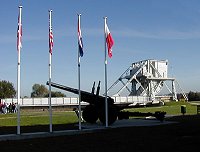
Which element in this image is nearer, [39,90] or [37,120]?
[37,120]

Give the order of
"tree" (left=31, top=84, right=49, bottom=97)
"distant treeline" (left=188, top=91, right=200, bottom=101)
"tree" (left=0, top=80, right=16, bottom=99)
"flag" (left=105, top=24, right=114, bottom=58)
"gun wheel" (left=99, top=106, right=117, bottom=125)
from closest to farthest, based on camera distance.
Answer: "flag" (left=105, top=24, right=114, bottom=58) → "gun wheel" (left=99, top=106, right=117, bottom=125) → "tree" (left=0, top=80, right=16, bottom=99) → "distant treeline" (left=188, top=91, right=200, bottom=101) → "tree" (left=31, top=84, right=49, bottom=97)

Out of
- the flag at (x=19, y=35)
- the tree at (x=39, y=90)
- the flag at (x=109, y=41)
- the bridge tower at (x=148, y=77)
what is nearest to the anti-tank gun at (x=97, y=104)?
the flag at (x=109, y=41)

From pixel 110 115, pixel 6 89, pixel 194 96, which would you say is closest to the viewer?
pixel 110 115

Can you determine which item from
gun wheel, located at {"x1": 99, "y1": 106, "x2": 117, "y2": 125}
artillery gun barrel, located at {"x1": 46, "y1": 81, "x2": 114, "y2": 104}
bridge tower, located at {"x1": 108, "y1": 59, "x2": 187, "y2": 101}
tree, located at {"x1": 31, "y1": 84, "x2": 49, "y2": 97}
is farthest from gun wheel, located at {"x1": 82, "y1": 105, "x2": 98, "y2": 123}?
tree, located at {"x1": 31, "y1": 84, "x2": 49, "y2": 97}

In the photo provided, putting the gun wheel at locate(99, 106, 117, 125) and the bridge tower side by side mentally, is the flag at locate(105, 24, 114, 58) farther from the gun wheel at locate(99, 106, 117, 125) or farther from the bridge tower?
the bridge tower

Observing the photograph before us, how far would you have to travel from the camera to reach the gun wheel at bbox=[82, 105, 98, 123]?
26.5 m

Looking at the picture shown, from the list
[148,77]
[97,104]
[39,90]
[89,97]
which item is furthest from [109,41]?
[39,90]

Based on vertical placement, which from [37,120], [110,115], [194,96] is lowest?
[37,120]

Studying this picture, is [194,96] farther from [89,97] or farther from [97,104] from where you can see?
[89,97]

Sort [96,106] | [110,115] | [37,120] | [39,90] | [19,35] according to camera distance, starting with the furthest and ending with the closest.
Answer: [39,90] → [37,120] → [96,106] → [110,115] → [19,35]

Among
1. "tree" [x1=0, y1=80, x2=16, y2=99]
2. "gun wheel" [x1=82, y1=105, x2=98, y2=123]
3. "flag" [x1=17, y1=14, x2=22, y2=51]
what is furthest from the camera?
"tree" [x1=0, y1=80, x2=16, y2=99]

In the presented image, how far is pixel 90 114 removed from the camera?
26938mm

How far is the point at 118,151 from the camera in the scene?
1409cm

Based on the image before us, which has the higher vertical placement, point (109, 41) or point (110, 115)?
point (109, 41)
